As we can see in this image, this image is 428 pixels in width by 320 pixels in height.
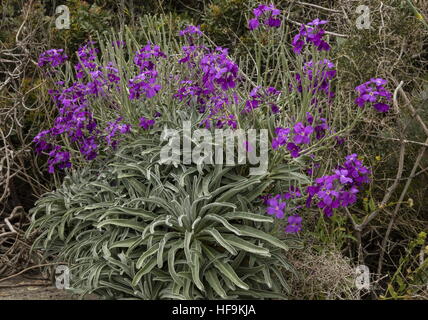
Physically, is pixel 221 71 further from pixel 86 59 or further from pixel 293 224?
pixel 86 59

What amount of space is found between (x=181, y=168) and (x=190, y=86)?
47cm

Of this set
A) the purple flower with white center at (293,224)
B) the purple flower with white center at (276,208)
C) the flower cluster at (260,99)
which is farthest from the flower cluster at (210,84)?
the purple flower with white center at (293,224)

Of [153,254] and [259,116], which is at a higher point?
[259,116]

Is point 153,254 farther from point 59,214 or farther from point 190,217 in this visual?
point 59,214

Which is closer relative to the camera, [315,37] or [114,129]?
[315,37]

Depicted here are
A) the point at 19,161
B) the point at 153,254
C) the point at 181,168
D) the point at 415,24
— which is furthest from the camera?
the point at 19,161

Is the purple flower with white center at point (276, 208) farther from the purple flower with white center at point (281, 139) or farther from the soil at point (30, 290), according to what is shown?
the soil at point (30, 290)

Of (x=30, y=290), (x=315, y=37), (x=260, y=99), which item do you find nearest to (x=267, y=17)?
(x=315, y=37)

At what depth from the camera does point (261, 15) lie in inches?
123

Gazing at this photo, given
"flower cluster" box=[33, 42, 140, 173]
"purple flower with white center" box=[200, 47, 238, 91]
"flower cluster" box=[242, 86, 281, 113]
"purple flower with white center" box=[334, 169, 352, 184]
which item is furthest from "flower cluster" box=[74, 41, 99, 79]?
"purple flower with white center" box=[334, 169, 352, 184]

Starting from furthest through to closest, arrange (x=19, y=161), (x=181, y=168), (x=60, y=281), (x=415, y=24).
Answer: (x=19, y=161)
(x=415, y=24)
(x=60, y=281)
(x=181, y=168)

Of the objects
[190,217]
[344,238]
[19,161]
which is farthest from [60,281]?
[344,238]

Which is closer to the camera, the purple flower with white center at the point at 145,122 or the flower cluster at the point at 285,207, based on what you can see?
the flower cluster at the point at 285,207

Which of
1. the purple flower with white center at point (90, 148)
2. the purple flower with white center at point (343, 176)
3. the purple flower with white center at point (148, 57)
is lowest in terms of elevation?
the purple flower with white center at point (90, 148)
